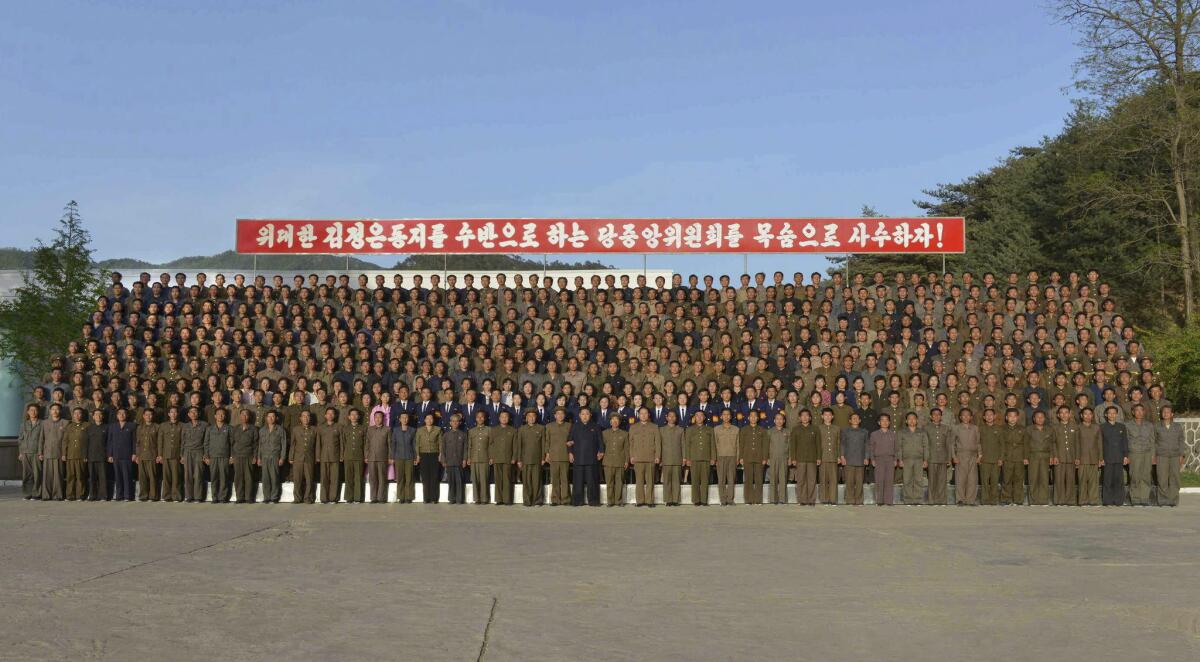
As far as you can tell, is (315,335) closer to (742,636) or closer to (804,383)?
(804,383)

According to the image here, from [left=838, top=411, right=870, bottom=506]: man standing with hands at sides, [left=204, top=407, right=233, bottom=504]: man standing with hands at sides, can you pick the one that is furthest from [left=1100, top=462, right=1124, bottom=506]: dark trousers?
[left=204, top=407, right=233, bottom=504]: man standing with hands at sides

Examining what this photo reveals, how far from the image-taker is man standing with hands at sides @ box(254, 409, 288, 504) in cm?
1583

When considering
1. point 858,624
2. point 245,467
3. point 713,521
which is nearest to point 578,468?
point 713,521

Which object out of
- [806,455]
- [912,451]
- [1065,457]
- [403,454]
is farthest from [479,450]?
[1065,457]

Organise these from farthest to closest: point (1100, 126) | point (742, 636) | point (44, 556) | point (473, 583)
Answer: point (1100, 126), point (44, 556), point (473, 583), point (742, 636)

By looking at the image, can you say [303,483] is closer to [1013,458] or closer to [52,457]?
[52,457]

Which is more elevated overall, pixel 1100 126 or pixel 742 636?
pixel 1100 126

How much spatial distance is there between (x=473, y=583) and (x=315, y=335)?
11.2m

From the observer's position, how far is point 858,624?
673cm

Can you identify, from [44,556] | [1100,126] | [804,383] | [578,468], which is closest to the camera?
[44,556]

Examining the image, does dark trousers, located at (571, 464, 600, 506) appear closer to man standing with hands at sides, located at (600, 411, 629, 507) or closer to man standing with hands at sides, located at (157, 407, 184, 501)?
man standing with hands at sides, located at (600, 411, 629, 507)

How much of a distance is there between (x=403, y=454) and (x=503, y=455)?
149cm

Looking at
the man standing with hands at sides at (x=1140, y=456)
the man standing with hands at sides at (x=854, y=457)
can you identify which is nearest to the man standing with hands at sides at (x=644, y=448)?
the man standing with hands at sides at (x=854, y=457)

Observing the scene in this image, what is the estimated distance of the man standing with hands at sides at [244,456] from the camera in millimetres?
15859
